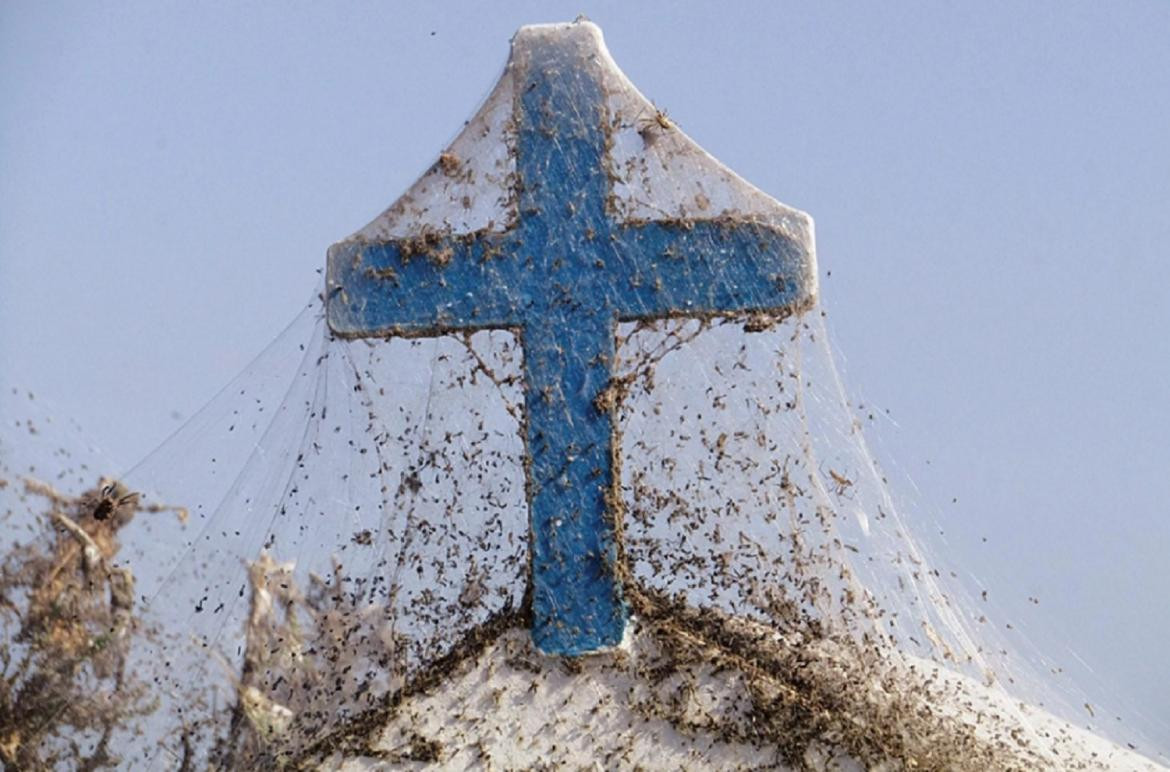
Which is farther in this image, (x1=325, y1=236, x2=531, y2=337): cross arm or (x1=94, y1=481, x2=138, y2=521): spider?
(x1=94, y1=481, x2=138, y2=521): spider

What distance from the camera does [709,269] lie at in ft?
22.3

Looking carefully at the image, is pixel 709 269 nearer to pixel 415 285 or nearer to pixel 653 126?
pixel 653 126

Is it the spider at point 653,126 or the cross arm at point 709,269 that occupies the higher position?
the spider at point 653,126

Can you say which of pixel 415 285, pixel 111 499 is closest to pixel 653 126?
pixel 415 285

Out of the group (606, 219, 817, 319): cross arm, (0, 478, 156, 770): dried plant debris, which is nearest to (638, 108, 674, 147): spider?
(606, 219, 817, 319): cross arm

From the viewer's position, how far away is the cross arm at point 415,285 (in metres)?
6.86

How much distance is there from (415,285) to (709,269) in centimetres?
121

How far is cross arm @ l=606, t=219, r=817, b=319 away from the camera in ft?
22.2

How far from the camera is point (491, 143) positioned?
704 centimetres

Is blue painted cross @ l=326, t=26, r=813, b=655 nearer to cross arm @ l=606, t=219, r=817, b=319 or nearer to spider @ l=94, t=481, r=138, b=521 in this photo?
cross arm @ l=606, t=219, r=817, b=319

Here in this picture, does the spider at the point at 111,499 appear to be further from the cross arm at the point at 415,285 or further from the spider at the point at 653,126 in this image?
the spider at the point at 653,126

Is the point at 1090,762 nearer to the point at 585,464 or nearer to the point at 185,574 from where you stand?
the point at 585,464

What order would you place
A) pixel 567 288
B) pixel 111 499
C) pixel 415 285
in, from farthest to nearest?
pixel 111 499, pixel 415 285, pixel 567 288

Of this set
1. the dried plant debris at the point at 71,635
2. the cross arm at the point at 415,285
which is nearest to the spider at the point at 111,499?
the dried plant debris at the point at 71,635
